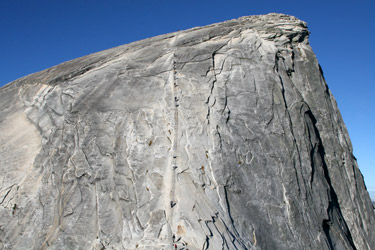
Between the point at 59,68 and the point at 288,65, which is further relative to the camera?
the point at 59,68

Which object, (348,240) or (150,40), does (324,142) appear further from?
(150,40)

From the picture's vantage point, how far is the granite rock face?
25.4 ft

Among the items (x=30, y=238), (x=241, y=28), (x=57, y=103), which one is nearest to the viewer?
(x=30, y=238)

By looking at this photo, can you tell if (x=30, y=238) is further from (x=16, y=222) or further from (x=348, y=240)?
(x=348, y=240)

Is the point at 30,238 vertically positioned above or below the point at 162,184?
below

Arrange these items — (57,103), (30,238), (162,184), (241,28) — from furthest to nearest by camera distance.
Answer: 1. (241,28)
2. (57,103)
3. (30,238)
4. (162,184)

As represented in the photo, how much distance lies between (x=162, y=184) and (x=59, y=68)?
4782 millimetres

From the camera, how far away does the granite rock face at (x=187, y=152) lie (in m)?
7.73

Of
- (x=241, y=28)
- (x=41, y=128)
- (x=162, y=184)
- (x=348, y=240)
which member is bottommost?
(x=348, y=240)

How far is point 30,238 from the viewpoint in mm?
8422

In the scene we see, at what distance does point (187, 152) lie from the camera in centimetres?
815

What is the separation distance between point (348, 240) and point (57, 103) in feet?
23.8

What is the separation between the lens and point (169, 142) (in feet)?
27.2

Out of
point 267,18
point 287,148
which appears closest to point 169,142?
point 287,148
